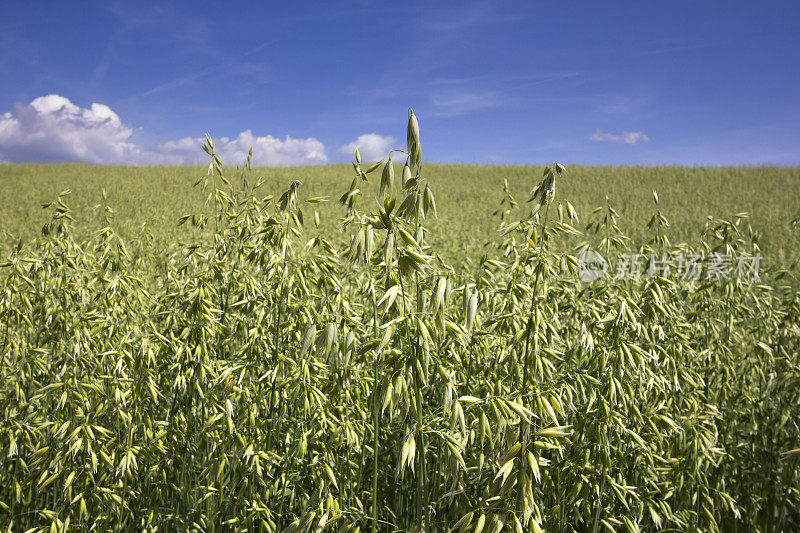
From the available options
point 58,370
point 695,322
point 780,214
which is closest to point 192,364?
point 58,370

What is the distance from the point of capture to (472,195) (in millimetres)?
24953

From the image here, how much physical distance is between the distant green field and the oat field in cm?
746

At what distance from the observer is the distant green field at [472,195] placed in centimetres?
1468

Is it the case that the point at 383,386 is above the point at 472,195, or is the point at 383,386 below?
below

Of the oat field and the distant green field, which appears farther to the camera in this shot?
the distant green field

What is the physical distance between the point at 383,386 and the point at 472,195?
24.4m

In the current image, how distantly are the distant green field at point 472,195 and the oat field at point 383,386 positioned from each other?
24.5ft

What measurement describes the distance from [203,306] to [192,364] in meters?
0.34

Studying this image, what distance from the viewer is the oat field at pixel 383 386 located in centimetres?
138

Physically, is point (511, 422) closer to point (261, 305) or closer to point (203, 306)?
point (261, 305)

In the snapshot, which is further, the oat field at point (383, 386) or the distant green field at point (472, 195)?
the distant green field at point (472, 195)

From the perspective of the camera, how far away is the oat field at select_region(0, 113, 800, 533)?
138 centimetres

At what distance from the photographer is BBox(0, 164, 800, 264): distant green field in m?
14.7

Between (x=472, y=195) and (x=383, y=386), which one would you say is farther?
(x=472, y=195)
